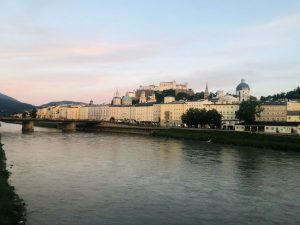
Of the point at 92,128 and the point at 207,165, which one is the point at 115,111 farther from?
the point at 207,165

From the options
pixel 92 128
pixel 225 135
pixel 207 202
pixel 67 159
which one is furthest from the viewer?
pixel 92 128

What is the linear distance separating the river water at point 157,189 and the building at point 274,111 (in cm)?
5548

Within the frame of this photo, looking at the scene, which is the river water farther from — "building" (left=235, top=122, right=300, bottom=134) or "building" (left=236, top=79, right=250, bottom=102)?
"building" (left=236, top=79, right=250, bottom=102)

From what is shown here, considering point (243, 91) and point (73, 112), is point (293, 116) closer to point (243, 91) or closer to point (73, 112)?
point (243, 91)

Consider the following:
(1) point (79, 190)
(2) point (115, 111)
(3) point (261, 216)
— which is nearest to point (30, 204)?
(1) point (79, 190)

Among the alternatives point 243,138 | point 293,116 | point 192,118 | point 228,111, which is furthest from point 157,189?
point 228,111

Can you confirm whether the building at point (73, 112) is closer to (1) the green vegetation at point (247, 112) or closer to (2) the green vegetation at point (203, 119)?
(2) the green vegetation at point (203, 119)

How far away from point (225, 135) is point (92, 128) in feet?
168

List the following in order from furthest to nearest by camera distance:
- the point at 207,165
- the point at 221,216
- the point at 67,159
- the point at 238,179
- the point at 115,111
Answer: the point at 115,111 < the point at 67,159 < the point at 207,165 < the point at 238,179 < the point at 221,216

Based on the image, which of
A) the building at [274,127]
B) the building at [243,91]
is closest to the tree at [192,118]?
A: the building at [274,127]

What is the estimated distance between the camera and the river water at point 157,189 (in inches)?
691

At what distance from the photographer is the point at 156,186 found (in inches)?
950

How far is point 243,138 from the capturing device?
56906mm

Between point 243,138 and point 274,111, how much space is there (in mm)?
37915
